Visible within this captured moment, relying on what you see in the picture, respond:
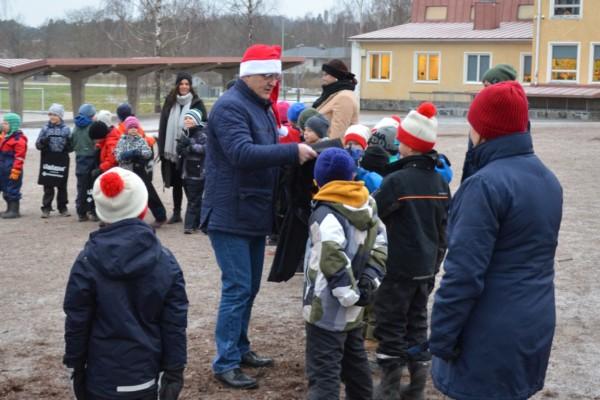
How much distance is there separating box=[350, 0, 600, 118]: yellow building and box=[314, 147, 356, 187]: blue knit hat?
3422cm

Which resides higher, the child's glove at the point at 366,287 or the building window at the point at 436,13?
the building window at the point at 436,13

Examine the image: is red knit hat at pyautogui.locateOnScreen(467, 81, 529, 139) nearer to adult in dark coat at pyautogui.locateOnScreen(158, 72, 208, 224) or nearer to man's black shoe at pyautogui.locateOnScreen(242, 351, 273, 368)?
man's black shoe at pyautogui.locateOnScreen(242, 351, 273, 368)

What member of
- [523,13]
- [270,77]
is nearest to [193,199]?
[270,77]

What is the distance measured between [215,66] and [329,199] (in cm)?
3308

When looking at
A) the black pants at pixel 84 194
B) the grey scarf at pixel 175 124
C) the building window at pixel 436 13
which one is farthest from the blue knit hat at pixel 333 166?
the building window at pixel 436 13

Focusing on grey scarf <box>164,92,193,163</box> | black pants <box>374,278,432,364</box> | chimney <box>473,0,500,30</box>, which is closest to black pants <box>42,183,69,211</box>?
grey scarf <box>164,92,193,163</box>

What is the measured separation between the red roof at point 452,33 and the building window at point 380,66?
1.01 metres

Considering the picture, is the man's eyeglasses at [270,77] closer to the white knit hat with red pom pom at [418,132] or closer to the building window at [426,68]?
the white knit hat with red pom pom at [418,132]

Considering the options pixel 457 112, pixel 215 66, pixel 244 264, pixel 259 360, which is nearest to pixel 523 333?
pixel 244 264

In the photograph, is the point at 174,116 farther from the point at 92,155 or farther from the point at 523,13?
the point at 523,13

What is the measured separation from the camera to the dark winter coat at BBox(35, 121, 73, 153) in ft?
39.3

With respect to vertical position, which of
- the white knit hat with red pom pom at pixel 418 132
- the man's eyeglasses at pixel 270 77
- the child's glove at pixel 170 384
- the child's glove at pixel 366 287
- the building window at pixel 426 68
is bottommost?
the child's glove at pixel 170 384

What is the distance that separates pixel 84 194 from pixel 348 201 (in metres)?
7.62

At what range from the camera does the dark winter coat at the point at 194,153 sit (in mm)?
10461
